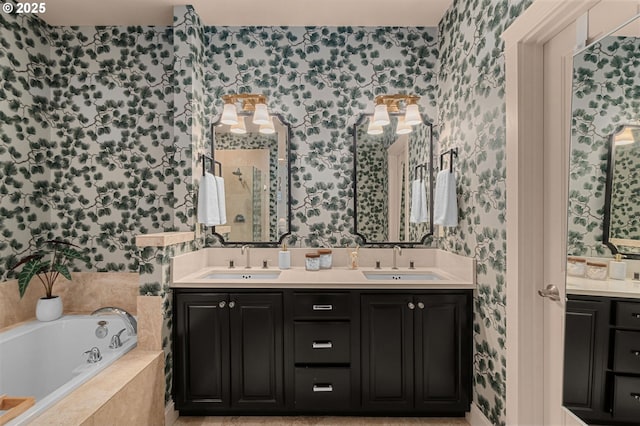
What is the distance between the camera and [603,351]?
4.20 ft

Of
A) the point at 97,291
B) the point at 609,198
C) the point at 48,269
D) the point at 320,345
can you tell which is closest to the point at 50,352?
the point at 97,291

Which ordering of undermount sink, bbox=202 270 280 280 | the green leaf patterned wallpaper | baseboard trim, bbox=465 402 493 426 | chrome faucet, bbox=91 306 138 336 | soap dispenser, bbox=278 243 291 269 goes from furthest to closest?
soap dispenser, bbox=278 243 291 269
undermount sink, bbox=202 270 280 280
chrome faucet, bbox=91 306 138 336
baseboard trim, bbox=465 402 493 426
the green leaf patterned wallpaper

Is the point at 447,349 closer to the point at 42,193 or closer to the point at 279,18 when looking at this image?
the point at 279,18

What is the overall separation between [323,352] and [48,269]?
89.4 inches

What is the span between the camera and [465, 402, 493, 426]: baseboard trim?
→ 2.07m

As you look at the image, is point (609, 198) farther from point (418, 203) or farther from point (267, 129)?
point (267, 129)

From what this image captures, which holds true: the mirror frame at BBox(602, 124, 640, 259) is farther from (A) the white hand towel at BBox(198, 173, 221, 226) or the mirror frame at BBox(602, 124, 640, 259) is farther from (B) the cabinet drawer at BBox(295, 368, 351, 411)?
(A) the white hand towel at BBox(198, 173, 221, 226)

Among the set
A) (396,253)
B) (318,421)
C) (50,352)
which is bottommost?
(318,421)

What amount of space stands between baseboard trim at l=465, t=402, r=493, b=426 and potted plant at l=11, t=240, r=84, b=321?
2.95m

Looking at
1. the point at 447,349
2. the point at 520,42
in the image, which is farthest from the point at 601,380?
the point at 520,42

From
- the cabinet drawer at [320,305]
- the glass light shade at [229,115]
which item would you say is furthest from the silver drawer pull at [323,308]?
the glass light shade at [229,115]

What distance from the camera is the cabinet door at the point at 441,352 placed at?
2.25 m

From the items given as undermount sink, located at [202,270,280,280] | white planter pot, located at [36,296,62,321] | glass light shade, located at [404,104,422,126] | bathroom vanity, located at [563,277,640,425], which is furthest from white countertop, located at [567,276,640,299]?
white planter pot, located at [36,296,62,321]

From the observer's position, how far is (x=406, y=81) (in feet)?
9.52
